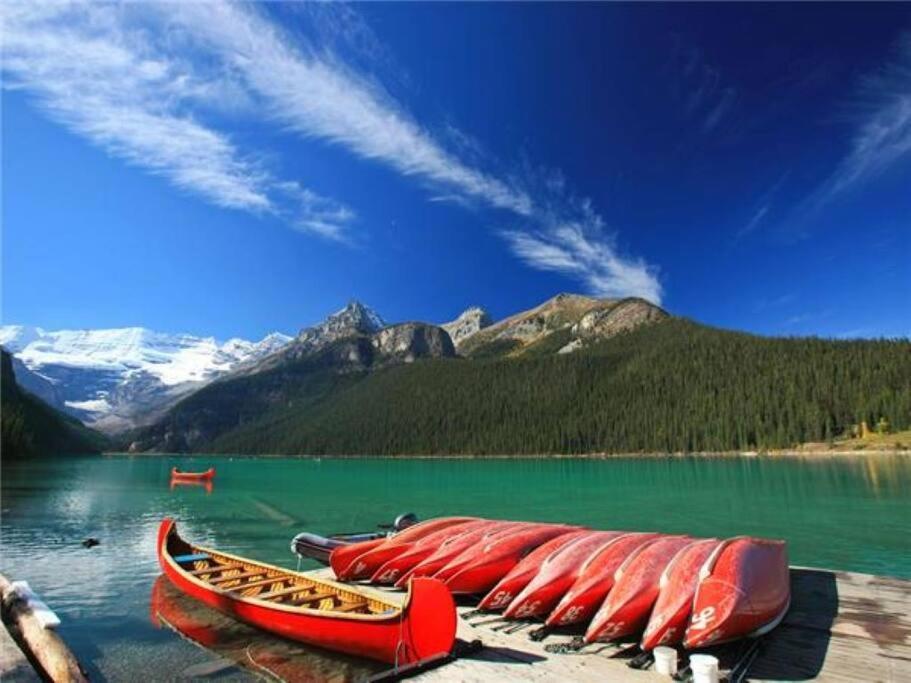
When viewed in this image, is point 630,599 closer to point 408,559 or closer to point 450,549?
point 450,549

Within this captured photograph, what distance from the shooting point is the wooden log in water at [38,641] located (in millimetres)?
10305

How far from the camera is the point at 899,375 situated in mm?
134125

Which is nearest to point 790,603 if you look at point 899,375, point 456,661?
point 456,661

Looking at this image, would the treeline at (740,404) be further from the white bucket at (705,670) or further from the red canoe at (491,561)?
the white bucket at (705,670)

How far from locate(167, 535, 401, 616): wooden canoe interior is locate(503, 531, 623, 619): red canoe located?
102 inches

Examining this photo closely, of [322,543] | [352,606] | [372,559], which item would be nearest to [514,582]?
[352,606]

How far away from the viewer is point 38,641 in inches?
469

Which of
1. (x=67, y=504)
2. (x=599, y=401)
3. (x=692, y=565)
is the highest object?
(x=599, y=401)

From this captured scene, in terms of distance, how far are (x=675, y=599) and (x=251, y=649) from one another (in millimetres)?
10200

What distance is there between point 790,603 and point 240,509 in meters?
47.4

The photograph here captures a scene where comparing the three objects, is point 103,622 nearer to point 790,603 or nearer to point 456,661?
point 456,661

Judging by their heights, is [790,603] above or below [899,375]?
below

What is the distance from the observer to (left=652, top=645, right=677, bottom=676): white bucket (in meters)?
9.16

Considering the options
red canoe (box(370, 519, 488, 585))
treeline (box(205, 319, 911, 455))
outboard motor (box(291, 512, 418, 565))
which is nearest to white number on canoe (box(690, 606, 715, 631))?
red canoe (box(370, 519, 488, 585))
